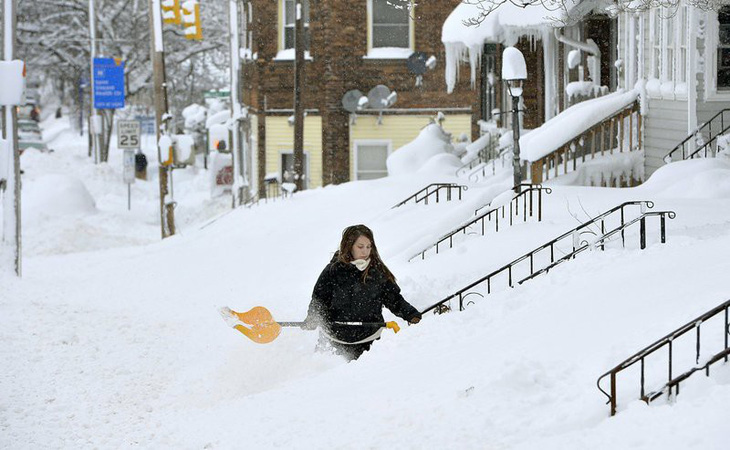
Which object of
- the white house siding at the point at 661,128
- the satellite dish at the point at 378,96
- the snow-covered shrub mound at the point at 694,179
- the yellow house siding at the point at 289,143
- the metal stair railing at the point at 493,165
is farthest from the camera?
the yellow house siding at the point at 289,143

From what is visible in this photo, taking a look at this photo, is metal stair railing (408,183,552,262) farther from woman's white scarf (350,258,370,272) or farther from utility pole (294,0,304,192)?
utility pole (294,0,304,192)

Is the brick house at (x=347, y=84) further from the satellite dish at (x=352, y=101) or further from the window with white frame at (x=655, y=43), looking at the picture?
the window with white frame at (x=655, y=43)

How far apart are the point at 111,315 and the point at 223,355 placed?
3627 millimetres

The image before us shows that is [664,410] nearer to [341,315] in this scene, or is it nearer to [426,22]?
[341,315]

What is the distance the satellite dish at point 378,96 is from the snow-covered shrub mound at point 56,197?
955 cm

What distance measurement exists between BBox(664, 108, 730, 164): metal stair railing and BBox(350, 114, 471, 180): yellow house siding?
47.0 feet

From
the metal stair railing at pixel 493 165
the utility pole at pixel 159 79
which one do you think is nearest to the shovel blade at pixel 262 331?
the metal stair railing at pixel 493 165

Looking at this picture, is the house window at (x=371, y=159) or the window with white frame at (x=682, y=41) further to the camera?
Result: the house window at (x=371, y=159)

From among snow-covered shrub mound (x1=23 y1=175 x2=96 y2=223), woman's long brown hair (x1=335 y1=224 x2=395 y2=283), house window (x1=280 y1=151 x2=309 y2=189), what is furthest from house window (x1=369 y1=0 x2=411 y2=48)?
woman's long brown hair (x1=335 y1=224 x2=395 y2=283)

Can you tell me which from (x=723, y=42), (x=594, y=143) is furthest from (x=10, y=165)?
(x=723, y=42)

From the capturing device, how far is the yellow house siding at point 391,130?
3378 centimetres

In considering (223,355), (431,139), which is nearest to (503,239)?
(223,355)

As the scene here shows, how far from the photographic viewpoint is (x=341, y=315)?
10.1m

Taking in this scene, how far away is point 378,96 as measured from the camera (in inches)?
1292
